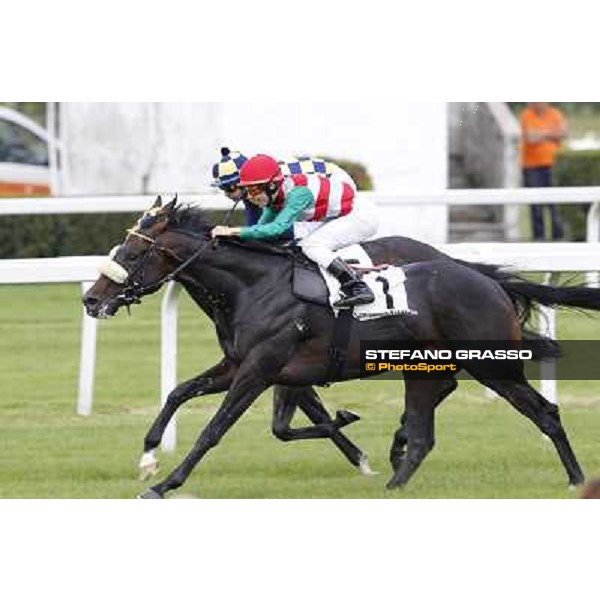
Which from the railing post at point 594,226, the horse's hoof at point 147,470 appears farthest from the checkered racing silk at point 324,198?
the railing post at point 594,226

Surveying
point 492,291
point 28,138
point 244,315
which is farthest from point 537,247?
point 28,138

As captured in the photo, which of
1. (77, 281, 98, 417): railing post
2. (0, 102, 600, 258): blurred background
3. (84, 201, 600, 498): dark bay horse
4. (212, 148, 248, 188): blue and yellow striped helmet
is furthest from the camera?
(0, 102, 600, 258): blurred background

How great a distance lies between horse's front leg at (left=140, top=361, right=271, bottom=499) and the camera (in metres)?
8.27

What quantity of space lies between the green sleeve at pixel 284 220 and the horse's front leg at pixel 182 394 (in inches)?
23.0

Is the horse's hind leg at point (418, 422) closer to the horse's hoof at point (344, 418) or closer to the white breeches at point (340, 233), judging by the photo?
the horse's hoof at point (344, 418)

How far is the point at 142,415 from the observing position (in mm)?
10969

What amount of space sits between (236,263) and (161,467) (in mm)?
1045

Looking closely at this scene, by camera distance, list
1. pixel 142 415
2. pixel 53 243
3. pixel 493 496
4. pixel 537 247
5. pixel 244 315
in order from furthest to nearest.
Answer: pixel 53 243, pixel 142 415, pixel 537 247, pixel 244 315, pixel 493 496

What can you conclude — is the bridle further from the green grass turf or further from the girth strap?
the green grass turf

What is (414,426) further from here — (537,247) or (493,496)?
(537,247)

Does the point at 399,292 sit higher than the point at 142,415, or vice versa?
the point at 399,292

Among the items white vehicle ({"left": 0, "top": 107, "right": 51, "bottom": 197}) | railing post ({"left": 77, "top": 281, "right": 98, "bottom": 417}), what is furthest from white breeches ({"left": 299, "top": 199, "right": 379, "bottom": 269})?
white vehicle ({"left": 0, "top": 107, "right": 51, "bottom": 197})

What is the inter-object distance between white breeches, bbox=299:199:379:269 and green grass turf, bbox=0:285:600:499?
1.00 metres

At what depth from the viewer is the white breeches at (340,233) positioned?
893cm
